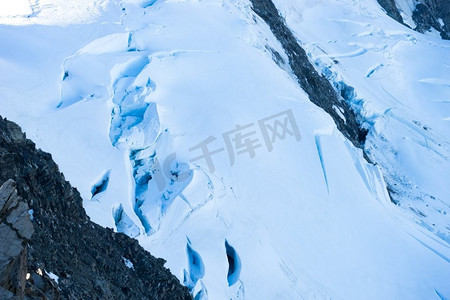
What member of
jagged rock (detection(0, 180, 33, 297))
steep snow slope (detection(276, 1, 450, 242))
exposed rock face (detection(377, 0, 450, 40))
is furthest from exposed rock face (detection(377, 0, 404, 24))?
jagged rock (detection(0, 180, 33, 297))

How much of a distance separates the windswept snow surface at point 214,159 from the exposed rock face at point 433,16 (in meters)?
14.7

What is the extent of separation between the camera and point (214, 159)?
9141mm

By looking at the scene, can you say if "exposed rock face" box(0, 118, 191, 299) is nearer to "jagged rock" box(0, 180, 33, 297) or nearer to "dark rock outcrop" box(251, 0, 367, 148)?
"jagged rock" box(0, 180, 33, 297)

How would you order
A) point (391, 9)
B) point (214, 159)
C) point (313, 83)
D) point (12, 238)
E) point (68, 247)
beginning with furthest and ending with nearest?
point (391, 9) < point (313, 83) < point (214, 159) < point (68, 247) < point (12, 238)

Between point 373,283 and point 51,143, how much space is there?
19.6ft

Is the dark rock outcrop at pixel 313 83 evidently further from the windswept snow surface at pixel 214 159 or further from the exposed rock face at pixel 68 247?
the exposed rock face at pixel 68 247

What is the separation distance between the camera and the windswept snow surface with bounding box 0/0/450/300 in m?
→ 7.99

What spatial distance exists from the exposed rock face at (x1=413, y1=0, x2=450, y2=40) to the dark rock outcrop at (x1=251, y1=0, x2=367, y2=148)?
1197 cm

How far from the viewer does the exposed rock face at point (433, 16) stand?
2558cm

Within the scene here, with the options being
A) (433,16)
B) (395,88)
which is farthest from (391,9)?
(395,88)

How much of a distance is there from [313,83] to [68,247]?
35.1 feet

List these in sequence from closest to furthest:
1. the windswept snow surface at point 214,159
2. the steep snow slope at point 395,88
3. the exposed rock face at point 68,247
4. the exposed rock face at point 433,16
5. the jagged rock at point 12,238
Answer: the jagged rock at point 12,238
the exposed rock face at point 68,247
the windswept snow surface at point 214,159
the steep snow slope at point 395,88
the exposed rock face at point 433,16

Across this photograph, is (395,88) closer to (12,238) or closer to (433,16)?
(433,16)

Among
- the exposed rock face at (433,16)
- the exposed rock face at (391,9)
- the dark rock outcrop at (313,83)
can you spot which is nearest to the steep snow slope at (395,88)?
the dark rock outcrop at (313,83)
